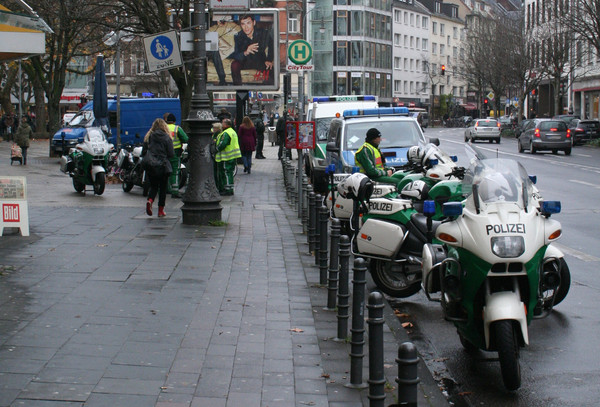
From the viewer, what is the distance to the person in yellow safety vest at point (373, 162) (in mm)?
13281

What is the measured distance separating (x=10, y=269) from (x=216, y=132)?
43.8 feet

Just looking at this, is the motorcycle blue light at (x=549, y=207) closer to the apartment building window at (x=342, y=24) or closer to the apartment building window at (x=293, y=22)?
the apartment building window at (x=293, y=22)

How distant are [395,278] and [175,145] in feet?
36.2

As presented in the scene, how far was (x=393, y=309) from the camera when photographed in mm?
9008

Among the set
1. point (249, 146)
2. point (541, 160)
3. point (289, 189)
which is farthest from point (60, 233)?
point (541, 160)

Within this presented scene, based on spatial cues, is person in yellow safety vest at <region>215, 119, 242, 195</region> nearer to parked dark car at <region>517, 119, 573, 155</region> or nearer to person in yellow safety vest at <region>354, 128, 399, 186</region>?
person in yellow safety vest at <region>354, 128, 399, 186</region>

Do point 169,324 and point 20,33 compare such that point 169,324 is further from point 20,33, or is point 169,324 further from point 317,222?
point 20,33

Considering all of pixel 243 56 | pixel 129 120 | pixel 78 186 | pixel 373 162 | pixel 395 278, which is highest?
pixel 243 56

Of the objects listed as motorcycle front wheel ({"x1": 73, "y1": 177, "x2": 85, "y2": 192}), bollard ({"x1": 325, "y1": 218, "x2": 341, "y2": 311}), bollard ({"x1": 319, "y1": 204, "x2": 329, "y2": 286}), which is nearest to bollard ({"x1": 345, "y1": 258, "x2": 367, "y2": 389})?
bollard ({"x1": 325, "y1": 218, "x2": 341, "y2": 311})

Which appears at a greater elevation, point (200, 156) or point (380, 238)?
point (200, 156)

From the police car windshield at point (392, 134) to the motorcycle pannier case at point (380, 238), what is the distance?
8278 mm

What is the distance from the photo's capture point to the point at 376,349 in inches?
196

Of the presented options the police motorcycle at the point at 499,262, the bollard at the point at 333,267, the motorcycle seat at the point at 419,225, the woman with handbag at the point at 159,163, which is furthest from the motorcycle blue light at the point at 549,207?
the woman with handbag at the point at 159,163

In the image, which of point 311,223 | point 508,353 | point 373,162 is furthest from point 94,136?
point 508,353
